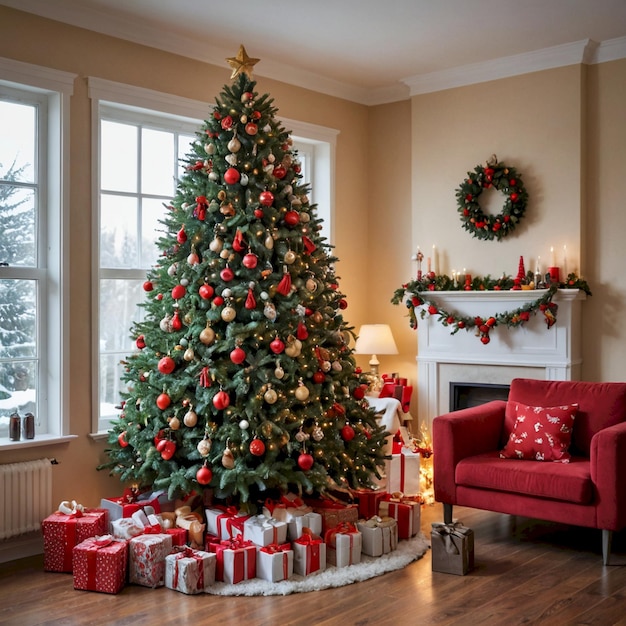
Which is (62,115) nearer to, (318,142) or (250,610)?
(318,142)

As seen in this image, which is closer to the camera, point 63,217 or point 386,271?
point 63,217

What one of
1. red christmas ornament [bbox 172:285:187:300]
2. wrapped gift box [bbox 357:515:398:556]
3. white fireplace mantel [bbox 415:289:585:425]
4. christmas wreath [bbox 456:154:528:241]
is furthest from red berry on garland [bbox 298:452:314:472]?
christmas wreath [bbox 456:154:528:241]

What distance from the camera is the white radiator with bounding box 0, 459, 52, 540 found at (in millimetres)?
4246

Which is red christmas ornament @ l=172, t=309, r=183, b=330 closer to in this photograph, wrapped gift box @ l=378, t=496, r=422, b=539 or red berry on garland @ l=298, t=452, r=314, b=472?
red berry on garland @ l=298, t=452, r=314, b=472

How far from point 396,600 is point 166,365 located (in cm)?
163

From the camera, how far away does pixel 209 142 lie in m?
4.39

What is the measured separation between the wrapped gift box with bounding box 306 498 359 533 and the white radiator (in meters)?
1.43

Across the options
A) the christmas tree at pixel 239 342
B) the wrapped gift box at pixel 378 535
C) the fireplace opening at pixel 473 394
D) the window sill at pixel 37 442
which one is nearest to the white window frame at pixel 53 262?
the window sill at pixel 37 442

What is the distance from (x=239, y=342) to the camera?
4.14m

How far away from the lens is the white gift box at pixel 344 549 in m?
4.08

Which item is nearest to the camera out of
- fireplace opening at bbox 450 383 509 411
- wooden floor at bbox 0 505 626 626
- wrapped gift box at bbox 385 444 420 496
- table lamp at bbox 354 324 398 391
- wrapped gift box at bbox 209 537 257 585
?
wooden floor at bbox 0 505 626 626

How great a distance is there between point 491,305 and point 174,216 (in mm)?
2439

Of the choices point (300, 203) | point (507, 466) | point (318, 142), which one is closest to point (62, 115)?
point (300, 203)

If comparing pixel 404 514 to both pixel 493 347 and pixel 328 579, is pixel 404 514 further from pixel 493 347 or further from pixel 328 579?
pixel 493 347
